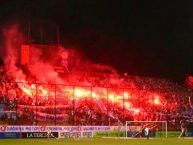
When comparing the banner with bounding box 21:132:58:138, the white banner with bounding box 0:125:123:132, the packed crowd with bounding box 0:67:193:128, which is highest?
the packed crowd with bounding box 0:67:193:128

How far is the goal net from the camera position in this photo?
50.4m

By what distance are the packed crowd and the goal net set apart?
279cm

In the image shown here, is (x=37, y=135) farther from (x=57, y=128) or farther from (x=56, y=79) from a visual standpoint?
(x=56, y=79)

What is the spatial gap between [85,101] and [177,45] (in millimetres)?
16866

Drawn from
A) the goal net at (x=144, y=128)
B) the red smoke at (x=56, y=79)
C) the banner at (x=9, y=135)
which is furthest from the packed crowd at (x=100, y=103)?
the goal net at (x=144, y=128)

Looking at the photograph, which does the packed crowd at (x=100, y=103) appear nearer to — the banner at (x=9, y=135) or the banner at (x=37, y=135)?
the banner at (x=9, y=135)

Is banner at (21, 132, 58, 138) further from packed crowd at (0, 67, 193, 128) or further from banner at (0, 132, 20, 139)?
packed crowd at (0, 67, 193, 128)

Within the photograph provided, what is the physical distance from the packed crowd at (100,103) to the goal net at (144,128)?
2.79 metres

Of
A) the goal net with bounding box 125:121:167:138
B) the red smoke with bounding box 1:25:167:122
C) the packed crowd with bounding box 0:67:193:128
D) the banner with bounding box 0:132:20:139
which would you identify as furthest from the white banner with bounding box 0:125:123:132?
the red smoke with bounding box 1:25:167:122

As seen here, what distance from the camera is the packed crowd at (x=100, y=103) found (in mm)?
49125

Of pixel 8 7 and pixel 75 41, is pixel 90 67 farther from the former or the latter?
pixel 8 7

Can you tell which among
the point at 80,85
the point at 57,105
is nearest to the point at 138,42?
the point at 80,85

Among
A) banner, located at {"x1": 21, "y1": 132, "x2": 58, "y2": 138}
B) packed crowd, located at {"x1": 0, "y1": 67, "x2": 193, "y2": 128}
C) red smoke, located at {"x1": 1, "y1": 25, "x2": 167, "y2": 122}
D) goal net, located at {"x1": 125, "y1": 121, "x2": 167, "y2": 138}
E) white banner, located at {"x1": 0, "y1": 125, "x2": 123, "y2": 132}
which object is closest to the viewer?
white banner, located at {"x1": 0, "y1": 125, "x2": 123, "y2": 132}

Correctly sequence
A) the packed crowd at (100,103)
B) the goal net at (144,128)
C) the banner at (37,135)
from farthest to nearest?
the goal net at (144,128)
the packed crowd at (100,103)
the banner at (37,135)
